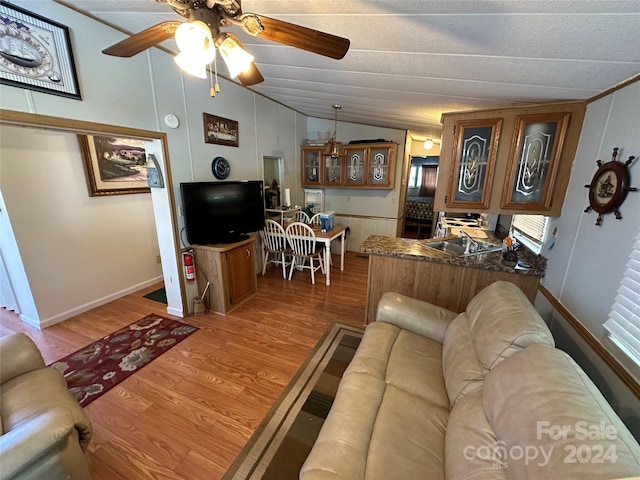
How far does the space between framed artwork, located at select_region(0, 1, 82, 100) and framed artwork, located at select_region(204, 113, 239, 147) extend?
1.21 metres

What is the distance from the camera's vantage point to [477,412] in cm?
111

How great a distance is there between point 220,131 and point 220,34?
2.13 m

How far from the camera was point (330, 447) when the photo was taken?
3.38 ft

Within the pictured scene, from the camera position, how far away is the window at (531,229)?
7.63ft

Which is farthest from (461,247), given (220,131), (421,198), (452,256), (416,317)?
(421,198)

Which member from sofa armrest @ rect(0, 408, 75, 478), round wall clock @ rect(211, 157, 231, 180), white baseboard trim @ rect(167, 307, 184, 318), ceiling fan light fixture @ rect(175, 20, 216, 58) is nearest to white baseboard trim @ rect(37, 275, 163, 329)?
white baseboard trim @ rect(167, 307, 184, 318)

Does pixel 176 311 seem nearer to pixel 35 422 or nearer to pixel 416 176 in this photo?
pixel 35 422

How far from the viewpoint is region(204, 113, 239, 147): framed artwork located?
2.96 meters

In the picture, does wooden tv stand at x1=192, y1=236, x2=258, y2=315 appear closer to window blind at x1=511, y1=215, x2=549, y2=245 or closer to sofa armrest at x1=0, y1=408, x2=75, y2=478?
sofa armrest at x1=0, y1=408, x2=75, y2=478

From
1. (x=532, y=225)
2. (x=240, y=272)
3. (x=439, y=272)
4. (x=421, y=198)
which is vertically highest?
(x=532, y=225)

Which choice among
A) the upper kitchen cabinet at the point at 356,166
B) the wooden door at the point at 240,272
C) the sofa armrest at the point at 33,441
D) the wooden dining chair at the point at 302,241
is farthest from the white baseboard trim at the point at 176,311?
the upper kitchen cabinet at the point at 356,166

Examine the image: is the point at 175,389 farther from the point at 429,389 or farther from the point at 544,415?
the point at 544,415

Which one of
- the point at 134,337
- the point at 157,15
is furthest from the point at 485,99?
the point at 134,337

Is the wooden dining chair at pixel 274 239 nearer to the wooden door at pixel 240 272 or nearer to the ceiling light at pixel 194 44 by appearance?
the wooden door at pixel 240 272
